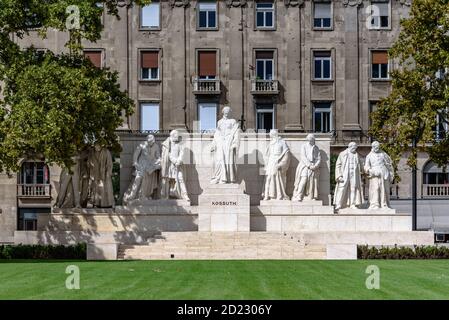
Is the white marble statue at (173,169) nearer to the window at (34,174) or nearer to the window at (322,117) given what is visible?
the window at (322,117)

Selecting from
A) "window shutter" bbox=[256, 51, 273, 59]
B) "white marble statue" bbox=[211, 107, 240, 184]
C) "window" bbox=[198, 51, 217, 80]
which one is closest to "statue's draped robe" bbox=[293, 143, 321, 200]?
"white marble statue" bbox=[211, 107, 240, 184]

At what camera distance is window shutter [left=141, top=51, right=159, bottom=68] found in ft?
292

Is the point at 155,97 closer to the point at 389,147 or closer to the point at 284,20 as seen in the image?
the point at 284,20

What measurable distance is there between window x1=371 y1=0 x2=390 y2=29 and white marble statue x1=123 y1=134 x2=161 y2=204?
1521 inches

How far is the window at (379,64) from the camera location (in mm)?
89812

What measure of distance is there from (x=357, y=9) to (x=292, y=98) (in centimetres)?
826

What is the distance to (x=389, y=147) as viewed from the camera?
59250mm

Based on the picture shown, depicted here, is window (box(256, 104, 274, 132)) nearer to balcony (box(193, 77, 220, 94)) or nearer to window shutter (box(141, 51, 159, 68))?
balcony (box(193, 77, 220, 94))

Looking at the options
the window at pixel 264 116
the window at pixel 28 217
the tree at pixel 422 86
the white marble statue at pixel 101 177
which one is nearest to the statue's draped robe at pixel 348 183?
the tree at pixel 422 86

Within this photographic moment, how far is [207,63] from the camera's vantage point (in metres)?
89.2

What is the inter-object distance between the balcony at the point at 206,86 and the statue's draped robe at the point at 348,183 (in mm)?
33343

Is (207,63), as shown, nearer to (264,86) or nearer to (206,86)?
(206,86)
